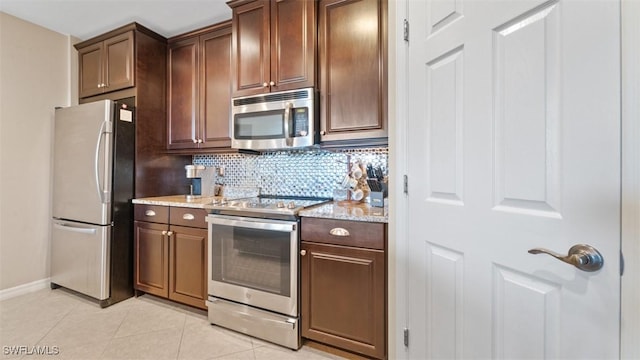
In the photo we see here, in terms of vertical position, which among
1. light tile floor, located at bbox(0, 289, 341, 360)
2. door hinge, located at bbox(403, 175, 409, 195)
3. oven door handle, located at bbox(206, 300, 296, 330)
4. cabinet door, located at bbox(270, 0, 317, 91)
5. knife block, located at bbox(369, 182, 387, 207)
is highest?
cabinet door, located at bbox(270, 0, 317, 91)

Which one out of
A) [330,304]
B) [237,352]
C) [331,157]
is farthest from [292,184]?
[237,352]

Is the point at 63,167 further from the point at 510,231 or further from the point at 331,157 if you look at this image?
the point at 510,231

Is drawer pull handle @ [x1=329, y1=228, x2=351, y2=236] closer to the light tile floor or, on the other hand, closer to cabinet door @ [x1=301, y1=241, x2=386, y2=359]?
cabinet door @ [x1=301, y1=241, x2=386, y2=359]

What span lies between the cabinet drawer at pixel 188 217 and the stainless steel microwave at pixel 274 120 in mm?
595

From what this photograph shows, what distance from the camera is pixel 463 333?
39.4 inches

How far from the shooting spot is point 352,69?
1.86 meters

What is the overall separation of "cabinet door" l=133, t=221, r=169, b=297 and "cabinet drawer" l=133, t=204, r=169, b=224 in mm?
42

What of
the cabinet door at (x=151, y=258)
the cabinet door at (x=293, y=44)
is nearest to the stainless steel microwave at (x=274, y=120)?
the cabinet door at (x=293, y=44)

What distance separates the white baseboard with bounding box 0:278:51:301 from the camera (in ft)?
7.85

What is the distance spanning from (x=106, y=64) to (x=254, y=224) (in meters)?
2.26

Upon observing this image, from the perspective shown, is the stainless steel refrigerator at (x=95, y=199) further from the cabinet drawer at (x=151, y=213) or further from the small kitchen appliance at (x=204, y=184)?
the small kitchen appliance at (x=204, y=184)

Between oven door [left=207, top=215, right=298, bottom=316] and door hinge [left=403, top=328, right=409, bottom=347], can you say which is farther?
oven door [left=207, top=215, right=298, bottom=316]

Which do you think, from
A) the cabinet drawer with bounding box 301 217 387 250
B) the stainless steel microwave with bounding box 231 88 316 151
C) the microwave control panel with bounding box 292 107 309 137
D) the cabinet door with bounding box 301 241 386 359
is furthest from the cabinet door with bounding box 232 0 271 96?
the cabinet door with bounding box 301 241 386 359

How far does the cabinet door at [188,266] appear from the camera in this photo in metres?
2.10
